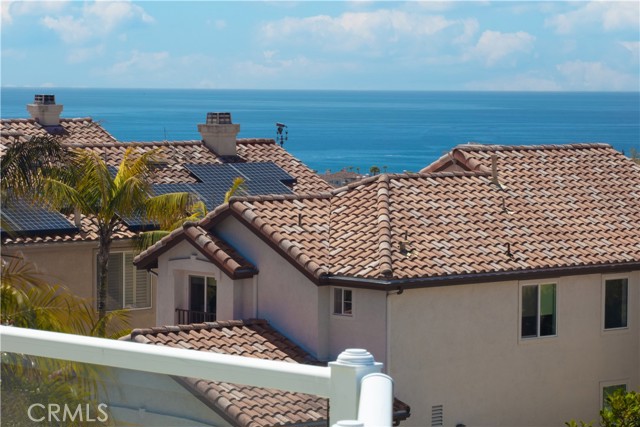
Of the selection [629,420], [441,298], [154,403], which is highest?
[154,403]

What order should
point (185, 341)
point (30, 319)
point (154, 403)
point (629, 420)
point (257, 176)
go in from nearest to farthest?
point (154, 403) < point (30, 319) < point (629, 420) < point (185, 341) < point (257, 176)

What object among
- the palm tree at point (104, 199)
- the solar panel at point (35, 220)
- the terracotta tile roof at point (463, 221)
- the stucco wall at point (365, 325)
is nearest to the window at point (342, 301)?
the stucco wall at point (365, 325)

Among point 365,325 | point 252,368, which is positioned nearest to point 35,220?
point 365,325

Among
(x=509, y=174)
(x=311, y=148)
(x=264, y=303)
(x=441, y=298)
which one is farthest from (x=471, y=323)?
(x=311, y=148)

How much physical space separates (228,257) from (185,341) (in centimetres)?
283

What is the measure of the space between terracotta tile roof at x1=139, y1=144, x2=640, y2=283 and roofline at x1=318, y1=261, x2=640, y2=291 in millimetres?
65

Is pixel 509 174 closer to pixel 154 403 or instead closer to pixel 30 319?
pixel 30 319

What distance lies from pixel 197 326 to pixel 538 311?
636 cm

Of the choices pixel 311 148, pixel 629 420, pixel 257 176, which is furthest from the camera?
pixel 311 148

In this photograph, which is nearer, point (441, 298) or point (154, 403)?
point (154, 403)

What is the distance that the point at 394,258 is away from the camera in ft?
74.2

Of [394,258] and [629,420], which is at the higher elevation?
[394,258]

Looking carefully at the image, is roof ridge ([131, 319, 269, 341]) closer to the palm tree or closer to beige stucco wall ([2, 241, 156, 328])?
the palm tree

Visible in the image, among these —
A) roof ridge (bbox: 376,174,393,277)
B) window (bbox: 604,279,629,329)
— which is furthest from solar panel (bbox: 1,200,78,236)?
window (bbox: 604,279,629,329)
